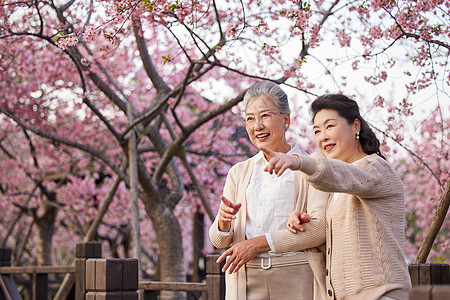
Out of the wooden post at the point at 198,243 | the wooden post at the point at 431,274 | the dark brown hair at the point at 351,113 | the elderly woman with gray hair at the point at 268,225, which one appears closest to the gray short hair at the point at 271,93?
the elderly woman with gray hair at the point at 268,225

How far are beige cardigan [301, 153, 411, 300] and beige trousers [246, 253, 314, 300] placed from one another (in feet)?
0.65

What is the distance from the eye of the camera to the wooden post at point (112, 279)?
10.5 feet

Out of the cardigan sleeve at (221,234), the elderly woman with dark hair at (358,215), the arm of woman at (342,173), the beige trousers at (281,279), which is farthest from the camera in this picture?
the cardigan sleeve at (221,234)

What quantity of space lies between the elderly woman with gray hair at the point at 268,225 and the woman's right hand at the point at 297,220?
28mm

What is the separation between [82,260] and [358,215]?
3.88 metres

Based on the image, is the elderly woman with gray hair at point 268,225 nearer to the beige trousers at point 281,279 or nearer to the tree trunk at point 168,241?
the beige trousers at point 281,279

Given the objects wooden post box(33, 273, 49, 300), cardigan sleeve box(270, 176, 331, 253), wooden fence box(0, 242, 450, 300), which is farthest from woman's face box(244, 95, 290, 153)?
wooden post box(33, 273, 49, 300)

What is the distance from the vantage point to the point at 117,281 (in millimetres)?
3229

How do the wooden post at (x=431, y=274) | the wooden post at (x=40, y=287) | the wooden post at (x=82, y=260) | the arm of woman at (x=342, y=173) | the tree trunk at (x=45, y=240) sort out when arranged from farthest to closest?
the tree trunk at (x=45, y=240)
the wooden post at (x=40, y=287)
the wooden post at (x=82, y=260)
the wooden post at (x=431, y=274)
the arm of woman at (x=342, y=173)

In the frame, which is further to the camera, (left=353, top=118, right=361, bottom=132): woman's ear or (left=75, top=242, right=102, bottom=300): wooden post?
(left=75, top=242, right=102, bottom=300): wooden post

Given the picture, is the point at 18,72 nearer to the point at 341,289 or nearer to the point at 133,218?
the point at 133,218

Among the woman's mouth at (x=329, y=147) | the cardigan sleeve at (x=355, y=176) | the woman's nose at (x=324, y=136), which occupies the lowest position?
the cardigan sleeve at (x=355, y=176)

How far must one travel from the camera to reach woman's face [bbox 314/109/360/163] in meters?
2.47

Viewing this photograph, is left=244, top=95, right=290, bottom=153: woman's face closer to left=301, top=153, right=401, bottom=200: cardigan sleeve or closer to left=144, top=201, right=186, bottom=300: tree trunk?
left=301, top=153, right=401, bottom=200: cardigan sleeve
